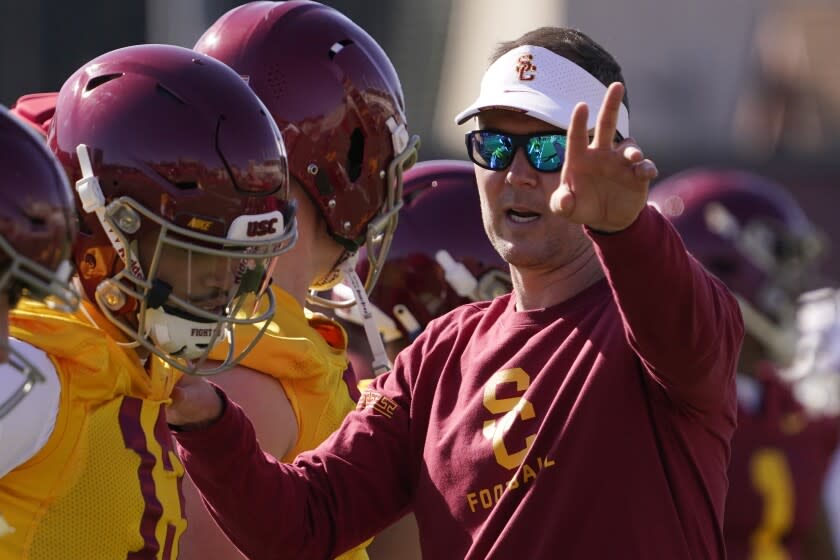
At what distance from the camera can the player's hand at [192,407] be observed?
2914 millimetres

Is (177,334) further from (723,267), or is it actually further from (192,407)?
(723,267)

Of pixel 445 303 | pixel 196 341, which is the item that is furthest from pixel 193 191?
pixel 445 303

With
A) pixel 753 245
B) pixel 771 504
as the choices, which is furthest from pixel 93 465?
pixel 753 245

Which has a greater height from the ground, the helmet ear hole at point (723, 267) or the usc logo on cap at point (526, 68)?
the usc logo on cap at point (526, 68)

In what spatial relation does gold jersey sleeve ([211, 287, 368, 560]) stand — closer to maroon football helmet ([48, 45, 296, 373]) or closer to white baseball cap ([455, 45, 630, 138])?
maroon football helmet ([48, 45, 296, 373])

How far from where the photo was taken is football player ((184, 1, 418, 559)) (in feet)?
11.5

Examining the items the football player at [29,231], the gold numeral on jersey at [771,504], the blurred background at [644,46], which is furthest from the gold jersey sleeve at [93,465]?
the blurred background at [644,46]

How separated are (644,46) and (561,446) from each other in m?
16.9

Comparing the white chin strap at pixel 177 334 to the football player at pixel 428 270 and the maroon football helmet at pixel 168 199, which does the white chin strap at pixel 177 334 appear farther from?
the football player at pixel 428 270

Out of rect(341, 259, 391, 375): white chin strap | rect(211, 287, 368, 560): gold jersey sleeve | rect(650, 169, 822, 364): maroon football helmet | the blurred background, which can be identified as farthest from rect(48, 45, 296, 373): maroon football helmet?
the blurred background

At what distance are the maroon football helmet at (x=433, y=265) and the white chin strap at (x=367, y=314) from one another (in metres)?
0.48

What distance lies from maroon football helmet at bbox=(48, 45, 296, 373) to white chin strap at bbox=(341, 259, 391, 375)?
0.91 m

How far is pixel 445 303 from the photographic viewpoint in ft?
14.9

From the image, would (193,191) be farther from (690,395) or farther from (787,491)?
(787,491)
